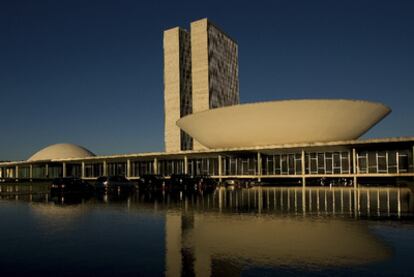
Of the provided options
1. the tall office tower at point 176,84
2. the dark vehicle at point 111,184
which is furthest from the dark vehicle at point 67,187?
the tall office tower at point 176,84

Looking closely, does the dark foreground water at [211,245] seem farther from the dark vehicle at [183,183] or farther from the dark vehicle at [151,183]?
the dark vehicle at [151,183]

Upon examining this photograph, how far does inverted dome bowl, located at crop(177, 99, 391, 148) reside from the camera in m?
59.8

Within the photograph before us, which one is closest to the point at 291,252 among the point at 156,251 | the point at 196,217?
the point at 156,251

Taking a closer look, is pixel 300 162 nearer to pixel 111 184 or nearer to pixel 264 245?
pixel 111 184

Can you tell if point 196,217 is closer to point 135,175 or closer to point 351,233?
point 351,233

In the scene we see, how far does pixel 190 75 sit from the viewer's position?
156375 mm

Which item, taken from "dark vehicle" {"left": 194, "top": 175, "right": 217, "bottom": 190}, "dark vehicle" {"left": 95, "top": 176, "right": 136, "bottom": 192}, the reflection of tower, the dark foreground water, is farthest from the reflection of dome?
the reflection of tower

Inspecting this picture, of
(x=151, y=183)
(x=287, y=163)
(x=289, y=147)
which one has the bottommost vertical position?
(x=151, y=183)

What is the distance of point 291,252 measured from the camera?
999 cm

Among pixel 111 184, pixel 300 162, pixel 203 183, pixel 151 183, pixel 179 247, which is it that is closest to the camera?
pixel 179 247

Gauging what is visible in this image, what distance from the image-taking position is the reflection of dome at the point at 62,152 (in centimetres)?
12500

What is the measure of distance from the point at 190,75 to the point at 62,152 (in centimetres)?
5521

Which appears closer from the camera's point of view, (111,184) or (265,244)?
(265,244)

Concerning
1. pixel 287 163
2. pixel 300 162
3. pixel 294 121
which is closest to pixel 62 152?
pixel 287 163
